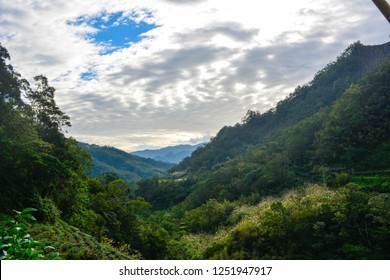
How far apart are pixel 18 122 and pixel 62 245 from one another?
914 cm

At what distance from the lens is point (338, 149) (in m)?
35.3

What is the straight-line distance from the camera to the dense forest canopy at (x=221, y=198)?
11.9 metres

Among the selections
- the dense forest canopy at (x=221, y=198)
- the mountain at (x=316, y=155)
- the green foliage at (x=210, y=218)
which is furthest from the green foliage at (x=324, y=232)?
the green foliage at (x=210, y=218)

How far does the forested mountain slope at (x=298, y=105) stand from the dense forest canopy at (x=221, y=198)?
34.1m

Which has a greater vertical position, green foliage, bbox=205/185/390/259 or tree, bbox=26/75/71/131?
tree, bbox=26/75/71/131

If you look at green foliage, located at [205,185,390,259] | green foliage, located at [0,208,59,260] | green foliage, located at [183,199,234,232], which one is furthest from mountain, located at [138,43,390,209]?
green foliage, located at [0,208,59,260]

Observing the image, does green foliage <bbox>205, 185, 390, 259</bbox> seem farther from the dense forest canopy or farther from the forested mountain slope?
the forested mountain slope

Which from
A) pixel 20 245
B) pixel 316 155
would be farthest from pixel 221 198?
pixel 20 245

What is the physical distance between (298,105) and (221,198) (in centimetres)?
5394

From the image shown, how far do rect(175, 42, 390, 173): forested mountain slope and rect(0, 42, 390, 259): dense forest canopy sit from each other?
3409 cm

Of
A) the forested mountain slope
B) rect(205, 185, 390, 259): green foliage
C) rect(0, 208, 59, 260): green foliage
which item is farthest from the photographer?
the forested mountain slope

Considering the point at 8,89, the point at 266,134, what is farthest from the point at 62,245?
the point at 266,134

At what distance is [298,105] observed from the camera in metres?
83.0

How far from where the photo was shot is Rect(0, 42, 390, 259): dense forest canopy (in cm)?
1191
